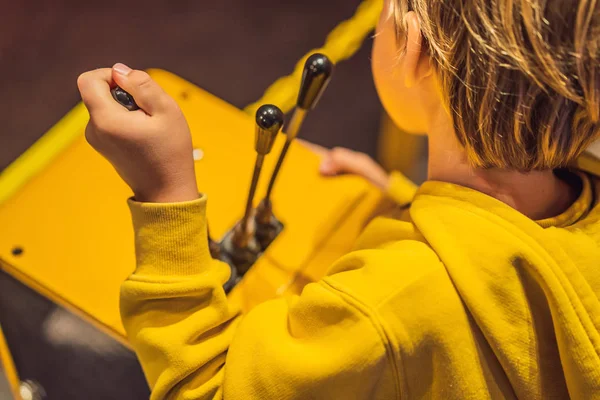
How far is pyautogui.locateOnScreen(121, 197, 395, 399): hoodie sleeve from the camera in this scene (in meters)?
0.46

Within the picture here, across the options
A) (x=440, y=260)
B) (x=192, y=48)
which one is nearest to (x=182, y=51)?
(x=192, y=48)

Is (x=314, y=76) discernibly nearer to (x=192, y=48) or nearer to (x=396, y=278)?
(x=396, y=278)

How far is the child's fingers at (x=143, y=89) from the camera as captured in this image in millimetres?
470

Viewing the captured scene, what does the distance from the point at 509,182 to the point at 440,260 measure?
0.33 ft

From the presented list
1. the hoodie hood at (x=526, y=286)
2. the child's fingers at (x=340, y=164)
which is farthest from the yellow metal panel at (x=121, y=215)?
the hoodie hood at (x=526, y=286)

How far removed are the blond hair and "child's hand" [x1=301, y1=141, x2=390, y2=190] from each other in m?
0.27

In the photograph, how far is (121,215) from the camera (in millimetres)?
675

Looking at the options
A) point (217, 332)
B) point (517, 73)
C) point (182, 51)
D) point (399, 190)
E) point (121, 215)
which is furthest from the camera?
point (182, 51)

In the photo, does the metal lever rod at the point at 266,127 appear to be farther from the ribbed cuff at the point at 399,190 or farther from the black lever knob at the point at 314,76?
the ribbed cuff at the point at 399,190

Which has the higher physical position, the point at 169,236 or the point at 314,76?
the point at 314,76

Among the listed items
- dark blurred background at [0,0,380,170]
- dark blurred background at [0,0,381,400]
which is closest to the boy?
dark blurred background at [0,0,381,400]

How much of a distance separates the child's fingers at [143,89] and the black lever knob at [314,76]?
0.11m

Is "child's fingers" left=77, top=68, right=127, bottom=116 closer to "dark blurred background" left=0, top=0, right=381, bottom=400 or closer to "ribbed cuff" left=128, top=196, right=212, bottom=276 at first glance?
"ribbed cuff" left=128, top=196, right=212, bottom=276

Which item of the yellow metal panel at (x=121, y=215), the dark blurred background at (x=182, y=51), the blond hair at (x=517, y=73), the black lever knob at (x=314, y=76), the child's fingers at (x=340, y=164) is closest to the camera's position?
the blond hair at (x=517, y=73)
